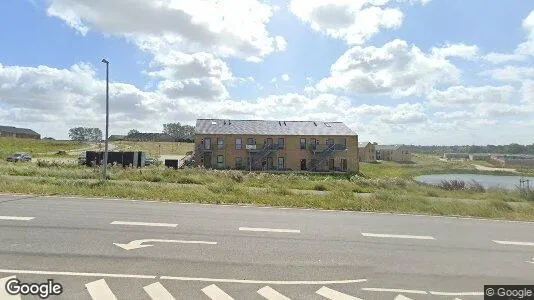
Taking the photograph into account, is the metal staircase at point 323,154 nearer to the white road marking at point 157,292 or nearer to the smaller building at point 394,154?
the white road marking at point 157,292

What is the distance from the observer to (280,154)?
59.9 m

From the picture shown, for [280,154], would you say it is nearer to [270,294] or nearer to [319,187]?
[319,187]

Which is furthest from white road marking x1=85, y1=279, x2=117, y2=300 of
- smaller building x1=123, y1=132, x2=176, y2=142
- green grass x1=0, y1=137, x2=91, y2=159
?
smaller building x1=123, y1=132, x2=176, y2=142

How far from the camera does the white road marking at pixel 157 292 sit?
5.64 m

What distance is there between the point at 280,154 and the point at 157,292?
54242 millimetres

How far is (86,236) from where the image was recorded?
907 cm

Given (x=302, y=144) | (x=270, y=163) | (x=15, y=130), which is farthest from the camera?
(x=15, y=130)

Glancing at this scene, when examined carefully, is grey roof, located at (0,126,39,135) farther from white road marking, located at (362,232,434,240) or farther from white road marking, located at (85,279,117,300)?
white road marking, located at (85,279,117,300)

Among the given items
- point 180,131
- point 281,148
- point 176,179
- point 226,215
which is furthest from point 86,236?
point 180,131

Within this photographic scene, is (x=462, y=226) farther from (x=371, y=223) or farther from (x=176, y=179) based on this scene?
(x=176, y=179)

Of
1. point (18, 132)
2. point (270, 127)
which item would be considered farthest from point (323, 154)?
point (18, 132)

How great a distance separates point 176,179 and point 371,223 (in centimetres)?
1745

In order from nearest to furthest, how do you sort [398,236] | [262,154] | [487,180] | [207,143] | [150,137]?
1. [398,236]
2. [487,180]
3. [207,143]
4. [262,154]
5. [150,137]

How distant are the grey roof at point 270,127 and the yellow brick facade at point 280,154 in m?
0.97
